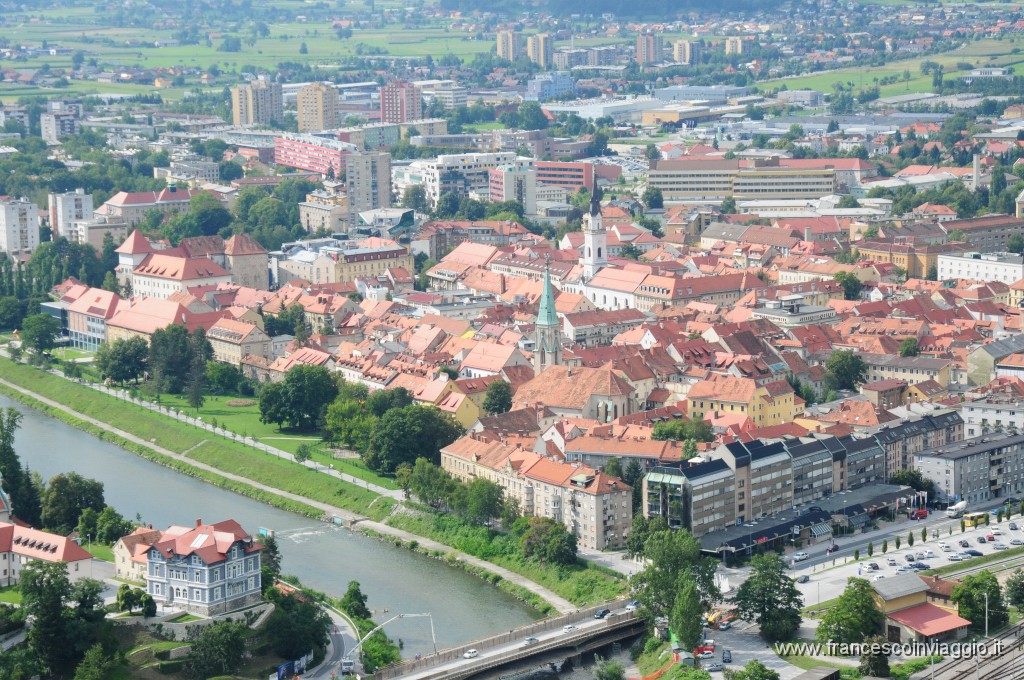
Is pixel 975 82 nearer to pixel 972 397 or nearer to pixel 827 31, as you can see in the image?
pixel 827 31

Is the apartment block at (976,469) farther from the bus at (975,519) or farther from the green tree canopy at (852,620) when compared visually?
the green tree canopy at (852,620)

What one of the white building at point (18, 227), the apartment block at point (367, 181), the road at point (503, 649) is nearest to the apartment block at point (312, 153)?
the apartment block at point (367, 181)

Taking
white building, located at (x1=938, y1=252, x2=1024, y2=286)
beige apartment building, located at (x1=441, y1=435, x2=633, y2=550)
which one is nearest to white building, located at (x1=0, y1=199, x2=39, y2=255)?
white building, located at (x1=938, y1=252, x2=1024, y2=286)

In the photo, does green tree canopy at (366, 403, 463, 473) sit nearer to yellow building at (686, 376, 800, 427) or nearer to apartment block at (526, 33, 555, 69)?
yellow building at (686, 376, 800, 427)

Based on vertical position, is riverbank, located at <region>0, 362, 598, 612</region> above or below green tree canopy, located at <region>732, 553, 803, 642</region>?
below

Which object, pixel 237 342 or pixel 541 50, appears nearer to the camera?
pixel 237 342

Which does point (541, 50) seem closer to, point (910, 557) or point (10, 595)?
point (910, 557)

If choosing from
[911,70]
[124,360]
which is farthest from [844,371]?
[911,70]
